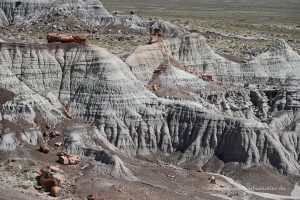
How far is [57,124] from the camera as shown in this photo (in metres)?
67.0

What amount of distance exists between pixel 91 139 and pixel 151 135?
22.3 feet

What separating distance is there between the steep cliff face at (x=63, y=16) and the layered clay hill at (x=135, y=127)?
7692 cm

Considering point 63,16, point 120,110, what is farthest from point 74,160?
point 63,16

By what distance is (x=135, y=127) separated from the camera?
6925 centimetres

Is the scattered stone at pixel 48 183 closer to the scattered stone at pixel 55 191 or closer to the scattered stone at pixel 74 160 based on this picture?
the scattered stone at pixel 55 191

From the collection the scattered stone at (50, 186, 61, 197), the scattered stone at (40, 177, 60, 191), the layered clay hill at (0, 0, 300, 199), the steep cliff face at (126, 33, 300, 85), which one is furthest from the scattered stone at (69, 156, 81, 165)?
the steep cliff face at (126, 33, 300, 85)

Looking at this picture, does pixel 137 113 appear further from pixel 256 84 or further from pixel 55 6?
pixel 55 6

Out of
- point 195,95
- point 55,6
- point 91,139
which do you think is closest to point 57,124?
point 91,139

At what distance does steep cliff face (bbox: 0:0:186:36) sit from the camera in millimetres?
155375

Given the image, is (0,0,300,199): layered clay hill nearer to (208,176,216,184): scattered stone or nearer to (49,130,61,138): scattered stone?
(49,130,61,138): scattered stone

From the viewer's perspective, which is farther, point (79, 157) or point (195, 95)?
point (195, 95)

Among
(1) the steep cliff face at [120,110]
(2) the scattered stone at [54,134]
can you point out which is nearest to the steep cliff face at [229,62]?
(1) the steep cliff face at [120,110]

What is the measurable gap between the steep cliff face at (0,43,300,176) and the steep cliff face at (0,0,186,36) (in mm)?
81867

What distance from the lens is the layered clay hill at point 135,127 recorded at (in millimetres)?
60156
